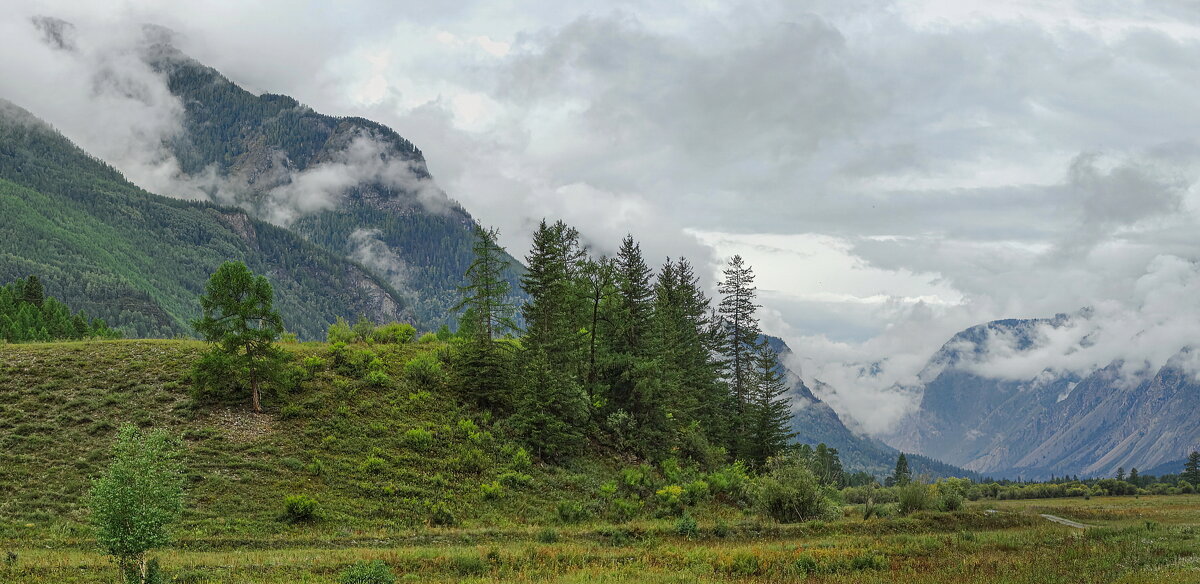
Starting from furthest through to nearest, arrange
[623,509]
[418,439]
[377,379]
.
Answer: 1. [377,379]
2. [418,439]
3. [623,509]

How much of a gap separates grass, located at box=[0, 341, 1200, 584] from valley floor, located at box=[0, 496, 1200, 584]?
0.42 feet

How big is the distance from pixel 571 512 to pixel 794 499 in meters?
12.5

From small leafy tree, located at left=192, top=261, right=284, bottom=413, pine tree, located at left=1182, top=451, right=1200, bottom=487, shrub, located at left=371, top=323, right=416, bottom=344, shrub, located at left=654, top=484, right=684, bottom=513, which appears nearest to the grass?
shrub, located at left=654, top=484, right=684, bottom=513

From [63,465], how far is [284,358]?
1209cm

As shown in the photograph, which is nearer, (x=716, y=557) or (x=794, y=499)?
(x=716, y=557)

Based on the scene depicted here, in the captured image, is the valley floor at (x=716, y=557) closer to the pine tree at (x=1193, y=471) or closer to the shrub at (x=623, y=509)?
the shrub at (x=623, y=509)

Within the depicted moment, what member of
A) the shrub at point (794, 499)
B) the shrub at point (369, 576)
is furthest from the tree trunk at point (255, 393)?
the shrub at point (794, 499)

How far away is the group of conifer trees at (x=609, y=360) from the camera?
168ft

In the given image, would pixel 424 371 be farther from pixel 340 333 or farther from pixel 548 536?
pixel 548 536

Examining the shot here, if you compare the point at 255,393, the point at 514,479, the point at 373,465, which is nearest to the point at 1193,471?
the point at 514,479

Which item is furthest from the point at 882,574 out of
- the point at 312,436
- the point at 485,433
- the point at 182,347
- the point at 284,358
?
the point at 182,347

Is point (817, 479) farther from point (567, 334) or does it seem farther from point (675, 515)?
point (567, 334)

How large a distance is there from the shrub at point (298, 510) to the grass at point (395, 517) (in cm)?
38

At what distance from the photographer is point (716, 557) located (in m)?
30.6
